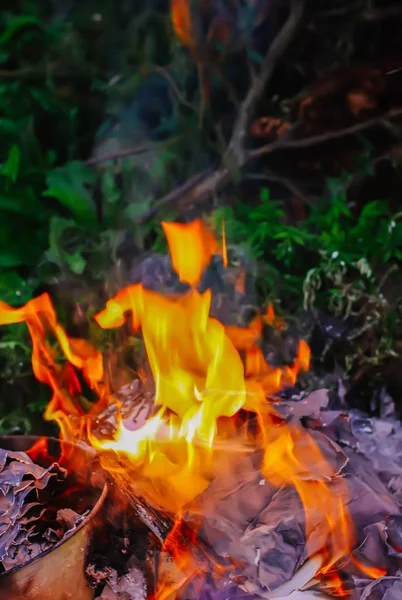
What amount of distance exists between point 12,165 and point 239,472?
1476 mm

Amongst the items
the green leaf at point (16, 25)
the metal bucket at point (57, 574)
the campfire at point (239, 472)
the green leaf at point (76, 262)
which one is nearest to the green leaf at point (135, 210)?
the green leaf at point (76, 262)

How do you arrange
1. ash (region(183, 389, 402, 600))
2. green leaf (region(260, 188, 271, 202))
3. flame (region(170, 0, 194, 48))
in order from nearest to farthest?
1. ash (region(183, 389, 402, 600))
2. flame (region(170, 0, 194, 48))
3. green leaf (region(260, 188, 271, 202))

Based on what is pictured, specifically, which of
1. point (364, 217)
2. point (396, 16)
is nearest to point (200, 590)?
point (364, 217)

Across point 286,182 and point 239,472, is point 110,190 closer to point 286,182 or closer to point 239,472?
point 286,182

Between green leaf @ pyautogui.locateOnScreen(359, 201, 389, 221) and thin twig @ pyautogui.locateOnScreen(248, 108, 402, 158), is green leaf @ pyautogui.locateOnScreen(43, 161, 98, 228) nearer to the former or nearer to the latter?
thin twig @ pyautogui.locateOnScreen(248, 108, 402, 158)

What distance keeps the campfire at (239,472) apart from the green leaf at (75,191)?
1.42 ft

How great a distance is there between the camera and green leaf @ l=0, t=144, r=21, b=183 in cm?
198

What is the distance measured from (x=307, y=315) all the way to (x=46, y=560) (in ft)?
4.50

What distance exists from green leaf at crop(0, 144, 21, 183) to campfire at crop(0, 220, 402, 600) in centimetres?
72

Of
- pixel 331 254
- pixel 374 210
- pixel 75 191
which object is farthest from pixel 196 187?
pixel 374 210

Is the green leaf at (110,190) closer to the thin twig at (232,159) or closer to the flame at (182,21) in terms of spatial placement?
the thin twig at (232,159)

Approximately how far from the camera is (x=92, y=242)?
206 cm

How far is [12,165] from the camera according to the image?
1.99 meters

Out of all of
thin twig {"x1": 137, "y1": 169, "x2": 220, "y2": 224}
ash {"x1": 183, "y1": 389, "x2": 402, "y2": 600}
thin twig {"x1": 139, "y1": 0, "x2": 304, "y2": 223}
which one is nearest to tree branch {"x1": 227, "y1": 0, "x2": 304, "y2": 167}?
thin twig {"x1": 139, "y1": 0, "x2": 304, "y2": 223}
